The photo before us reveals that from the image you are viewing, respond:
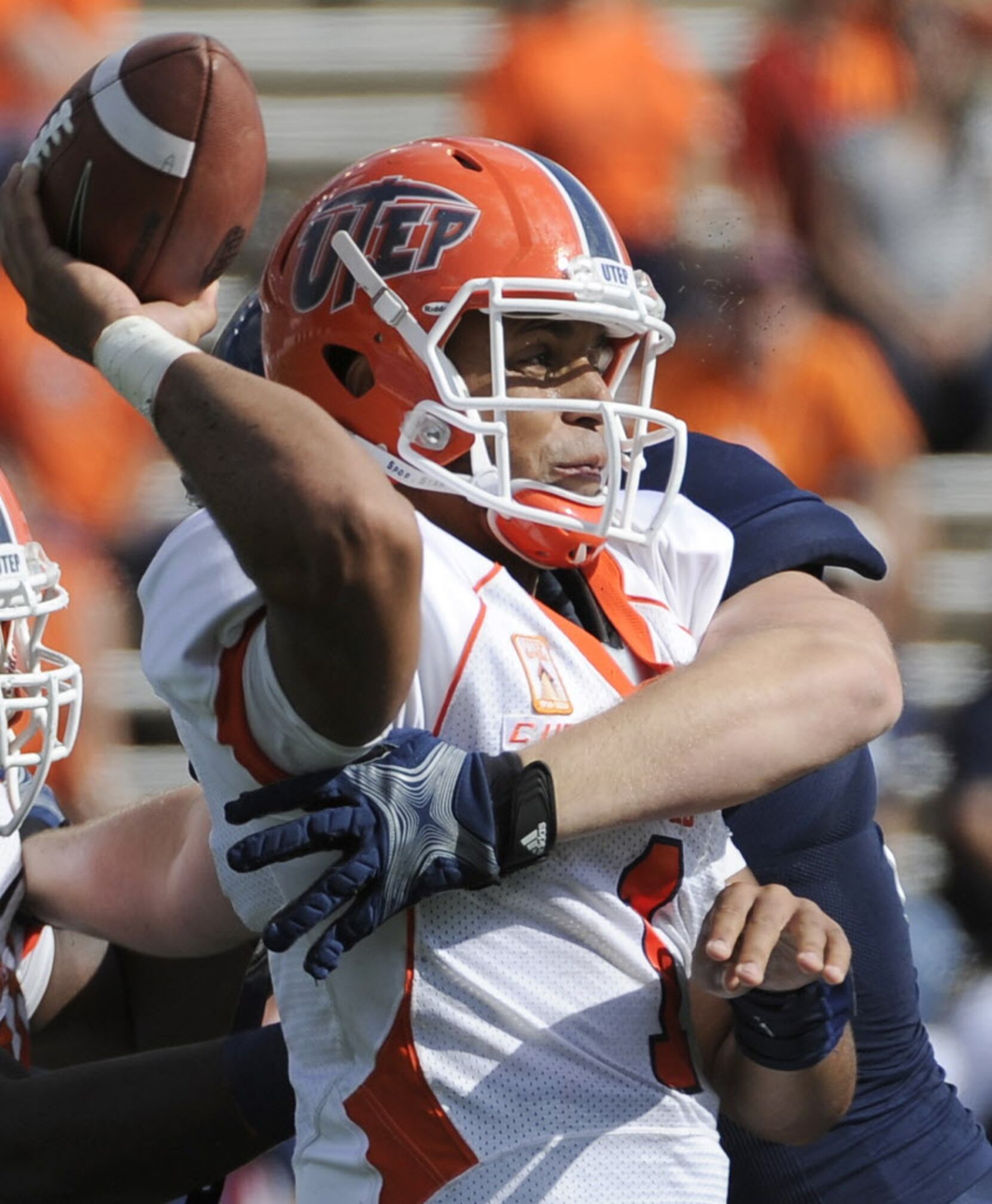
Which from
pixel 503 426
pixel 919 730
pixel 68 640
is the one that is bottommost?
pixel 919 730

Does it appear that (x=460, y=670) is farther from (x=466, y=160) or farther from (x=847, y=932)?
(x=847, y=932)

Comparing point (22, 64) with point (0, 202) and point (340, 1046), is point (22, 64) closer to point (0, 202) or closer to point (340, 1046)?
point (0, 202)

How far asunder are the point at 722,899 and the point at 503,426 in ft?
1.59

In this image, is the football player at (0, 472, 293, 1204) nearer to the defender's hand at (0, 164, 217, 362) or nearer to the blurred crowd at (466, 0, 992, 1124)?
the defender's hand at (0, 164, 217, 362)

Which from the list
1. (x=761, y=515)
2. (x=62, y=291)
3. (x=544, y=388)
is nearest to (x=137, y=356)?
(x=62, y=291)

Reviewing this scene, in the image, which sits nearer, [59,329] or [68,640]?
[59,329]

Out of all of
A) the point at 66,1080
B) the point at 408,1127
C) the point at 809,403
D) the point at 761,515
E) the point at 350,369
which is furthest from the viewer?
the point at 809,403

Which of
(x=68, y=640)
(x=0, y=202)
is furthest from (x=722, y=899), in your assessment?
(x=68, y=640)

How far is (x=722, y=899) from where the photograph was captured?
1.76 m

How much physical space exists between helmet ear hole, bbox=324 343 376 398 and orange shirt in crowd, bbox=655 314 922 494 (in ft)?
6.43

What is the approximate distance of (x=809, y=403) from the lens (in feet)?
13.4

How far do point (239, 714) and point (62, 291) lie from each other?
1.48 ft

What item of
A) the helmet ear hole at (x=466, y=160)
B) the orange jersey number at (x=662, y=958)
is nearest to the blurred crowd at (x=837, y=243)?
the helmet ear hole at (x=466, y=160)

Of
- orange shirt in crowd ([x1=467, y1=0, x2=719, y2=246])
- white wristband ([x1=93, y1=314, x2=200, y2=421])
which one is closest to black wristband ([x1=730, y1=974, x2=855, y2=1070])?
white wristband ([x1=93, y1=314, x2=200, y2=421])
